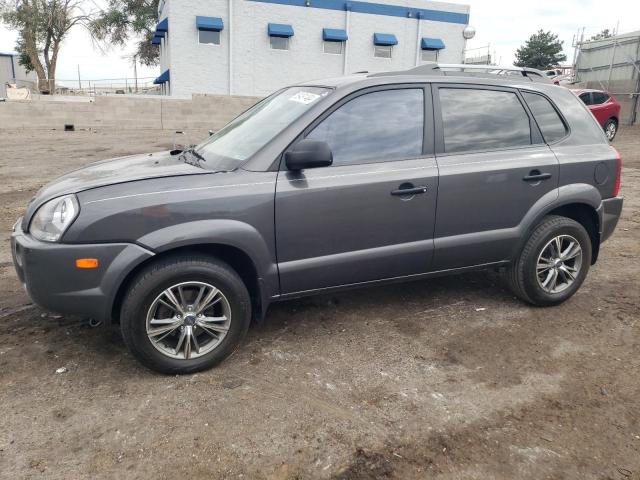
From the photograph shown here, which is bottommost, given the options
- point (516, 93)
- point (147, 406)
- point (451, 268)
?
point (147, 406)

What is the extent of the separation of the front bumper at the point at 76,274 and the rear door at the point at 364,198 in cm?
94

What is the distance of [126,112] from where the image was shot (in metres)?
20.7

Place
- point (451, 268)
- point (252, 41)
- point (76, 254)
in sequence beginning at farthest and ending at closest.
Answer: point (252, 41)
point (451, 268)
point (76, 254)

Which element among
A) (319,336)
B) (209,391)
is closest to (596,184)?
(319,336)

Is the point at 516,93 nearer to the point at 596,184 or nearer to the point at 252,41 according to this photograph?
the point at 596,184

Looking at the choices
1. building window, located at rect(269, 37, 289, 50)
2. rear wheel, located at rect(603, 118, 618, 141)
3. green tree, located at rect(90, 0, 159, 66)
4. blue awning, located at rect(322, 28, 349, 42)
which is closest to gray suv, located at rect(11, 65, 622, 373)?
rear wheel, located at rect(603, 118, 618, 141)

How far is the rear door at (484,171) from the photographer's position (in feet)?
12.4

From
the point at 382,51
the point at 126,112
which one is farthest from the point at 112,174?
the point at 382,51

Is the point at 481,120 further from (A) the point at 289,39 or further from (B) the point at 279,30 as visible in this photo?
(A) the point at 289,39

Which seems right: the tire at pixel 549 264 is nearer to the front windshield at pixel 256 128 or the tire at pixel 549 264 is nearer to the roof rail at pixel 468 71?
the roof rail at pixel 468 71

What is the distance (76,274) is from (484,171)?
282 cm

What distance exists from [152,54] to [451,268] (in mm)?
39859

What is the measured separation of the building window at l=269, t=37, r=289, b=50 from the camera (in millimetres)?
25203

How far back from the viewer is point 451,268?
155 inches
